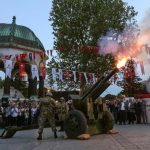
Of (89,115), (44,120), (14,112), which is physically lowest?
(44,120)

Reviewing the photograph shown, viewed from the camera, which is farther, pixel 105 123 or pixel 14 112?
pixel 14 112

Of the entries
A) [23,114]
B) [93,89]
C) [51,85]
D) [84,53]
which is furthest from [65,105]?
[51,85]

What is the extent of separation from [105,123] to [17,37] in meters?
27.2

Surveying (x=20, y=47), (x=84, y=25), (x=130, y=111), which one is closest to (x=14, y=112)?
(x=130, y=111)

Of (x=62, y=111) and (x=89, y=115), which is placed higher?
(x=62, y=111)

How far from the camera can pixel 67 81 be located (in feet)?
127

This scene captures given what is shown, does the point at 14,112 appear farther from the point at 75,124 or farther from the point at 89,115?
the point at 75,124

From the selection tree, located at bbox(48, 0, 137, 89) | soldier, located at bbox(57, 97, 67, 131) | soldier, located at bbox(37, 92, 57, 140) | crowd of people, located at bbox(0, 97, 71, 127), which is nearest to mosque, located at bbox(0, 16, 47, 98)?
tree, located at bbox(48, 0, 137, 89)

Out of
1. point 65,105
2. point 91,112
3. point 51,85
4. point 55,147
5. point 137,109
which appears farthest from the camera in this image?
point 51,85

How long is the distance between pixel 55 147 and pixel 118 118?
14.4m

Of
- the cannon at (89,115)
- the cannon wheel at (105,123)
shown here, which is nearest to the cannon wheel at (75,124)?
the cannon at (89,115)

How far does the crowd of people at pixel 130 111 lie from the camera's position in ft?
84.5

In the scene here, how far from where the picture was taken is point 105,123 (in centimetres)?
1670

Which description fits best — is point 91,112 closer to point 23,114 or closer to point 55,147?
point 55,147
